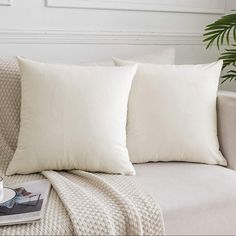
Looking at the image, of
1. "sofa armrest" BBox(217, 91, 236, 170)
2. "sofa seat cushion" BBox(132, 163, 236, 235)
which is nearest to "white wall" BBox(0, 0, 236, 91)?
"sofa armrest" BBox(217, 91, 236, 170)

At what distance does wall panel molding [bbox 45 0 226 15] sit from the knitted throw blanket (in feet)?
3.13

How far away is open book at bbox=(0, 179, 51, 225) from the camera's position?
1.12m

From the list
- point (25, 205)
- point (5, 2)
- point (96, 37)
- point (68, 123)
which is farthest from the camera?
point (96, 37)

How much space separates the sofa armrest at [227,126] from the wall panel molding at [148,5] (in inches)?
30.6

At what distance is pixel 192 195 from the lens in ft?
4.42

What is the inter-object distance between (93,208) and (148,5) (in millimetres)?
1398

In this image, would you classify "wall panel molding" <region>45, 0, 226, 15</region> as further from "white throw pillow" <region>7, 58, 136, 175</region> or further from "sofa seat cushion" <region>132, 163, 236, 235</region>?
"sofa seat cushion" <region>132, 163, 236, 235</region>

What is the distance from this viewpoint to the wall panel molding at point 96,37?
201 cm

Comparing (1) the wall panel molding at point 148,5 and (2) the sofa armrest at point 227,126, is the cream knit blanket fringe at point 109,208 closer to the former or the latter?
(2) the sofa armrest at point 227,126

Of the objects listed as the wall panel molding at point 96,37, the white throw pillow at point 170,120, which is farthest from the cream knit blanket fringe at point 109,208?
the wall panel molding at point 96,37

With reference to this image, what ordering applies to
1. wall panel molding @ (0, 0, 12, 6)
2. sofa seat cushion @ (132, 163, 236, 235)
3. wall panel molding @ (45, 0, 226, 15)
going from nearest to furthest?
sofa seat cushion @ (132, 163, 236, 235)
wall panel molding @ (0, 0, 12, 6)
wall panel molding @ (45, 0, 226, 15)

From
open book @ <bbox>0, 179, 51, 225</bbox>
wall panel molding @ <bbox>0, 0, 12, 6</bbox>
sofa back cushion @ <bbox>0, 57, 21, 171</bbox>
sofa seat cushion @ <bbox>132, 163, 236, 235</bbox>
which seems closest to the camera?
open book @ <bbox>0, 179, 51, 225</bbox>

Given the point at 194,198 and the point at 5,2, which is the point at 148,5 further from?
the point at 194,198

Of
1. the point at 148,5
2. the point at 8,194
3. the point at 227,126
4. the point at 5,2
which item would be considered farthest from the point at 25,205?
the point at 148,5
